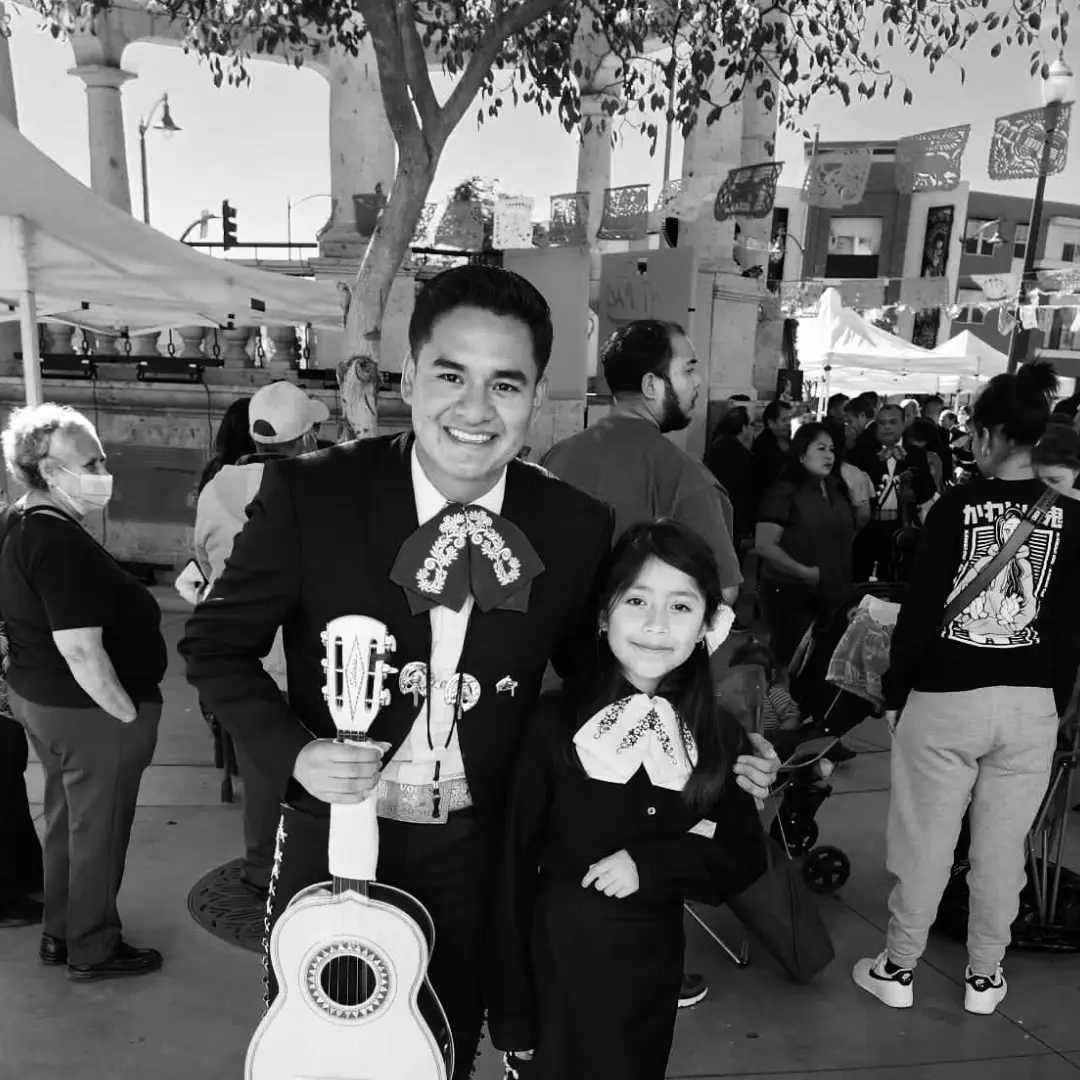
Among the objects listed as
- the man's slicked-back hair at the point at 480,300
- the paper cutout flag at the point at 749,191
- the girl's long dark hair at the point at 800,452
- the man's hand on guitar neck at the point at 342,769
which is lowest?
the girl's long dark hair at the point at 800,452

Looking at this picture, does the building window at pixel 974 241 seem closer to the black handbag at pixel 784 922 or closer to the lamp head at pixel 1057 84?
the lamp head at pixel 1057 84

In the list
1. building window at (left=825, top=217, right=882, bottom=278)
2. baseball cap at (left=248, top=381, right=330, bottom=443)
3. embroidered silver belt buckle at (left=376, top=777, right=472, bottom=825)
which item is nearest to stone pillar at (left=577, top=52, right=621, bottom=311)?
baseball cap at (left=248, top=381, right=330, bottom=443)

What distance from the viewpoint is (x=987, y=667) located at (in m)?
2.83

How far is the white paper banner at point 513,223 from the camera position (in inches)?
428

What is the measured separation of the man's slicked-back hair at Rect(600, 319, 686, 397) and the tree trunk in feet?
11.2

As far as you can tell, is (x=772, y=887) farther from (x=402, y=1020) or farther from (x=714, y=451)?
(x=714, y=451)

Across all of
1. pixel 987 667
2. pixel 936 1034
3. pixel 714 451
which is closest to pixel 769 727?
pixel 987 667

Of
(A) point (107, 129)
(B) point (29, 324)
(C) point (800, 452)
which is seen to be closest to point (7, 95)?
(A) point (107, 129)

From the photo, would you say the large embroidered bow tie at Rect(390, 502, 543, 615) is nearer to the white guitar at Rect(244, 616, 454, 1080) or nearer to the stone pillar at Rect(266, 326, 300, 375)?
the white guitar at Rect(244, 616, 454, 1080)

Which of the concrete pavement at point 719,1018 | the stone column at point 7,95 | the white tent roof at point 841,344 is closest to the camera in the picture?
the concrete pavement at point 719,1018

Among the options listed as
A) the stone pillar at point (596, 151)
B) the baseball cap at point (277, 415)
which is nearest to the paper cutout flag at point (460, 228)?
the stone pillar at point (596, 151)

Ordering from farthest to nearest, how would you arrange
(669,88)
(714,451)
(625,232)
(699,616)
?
(625,232) < (714,451) < (669,88) < (699,616)

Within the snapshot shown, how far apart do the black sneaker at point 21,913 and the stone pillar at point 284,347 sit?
684cm

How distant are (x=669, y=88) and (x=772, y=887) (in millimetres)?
5907
